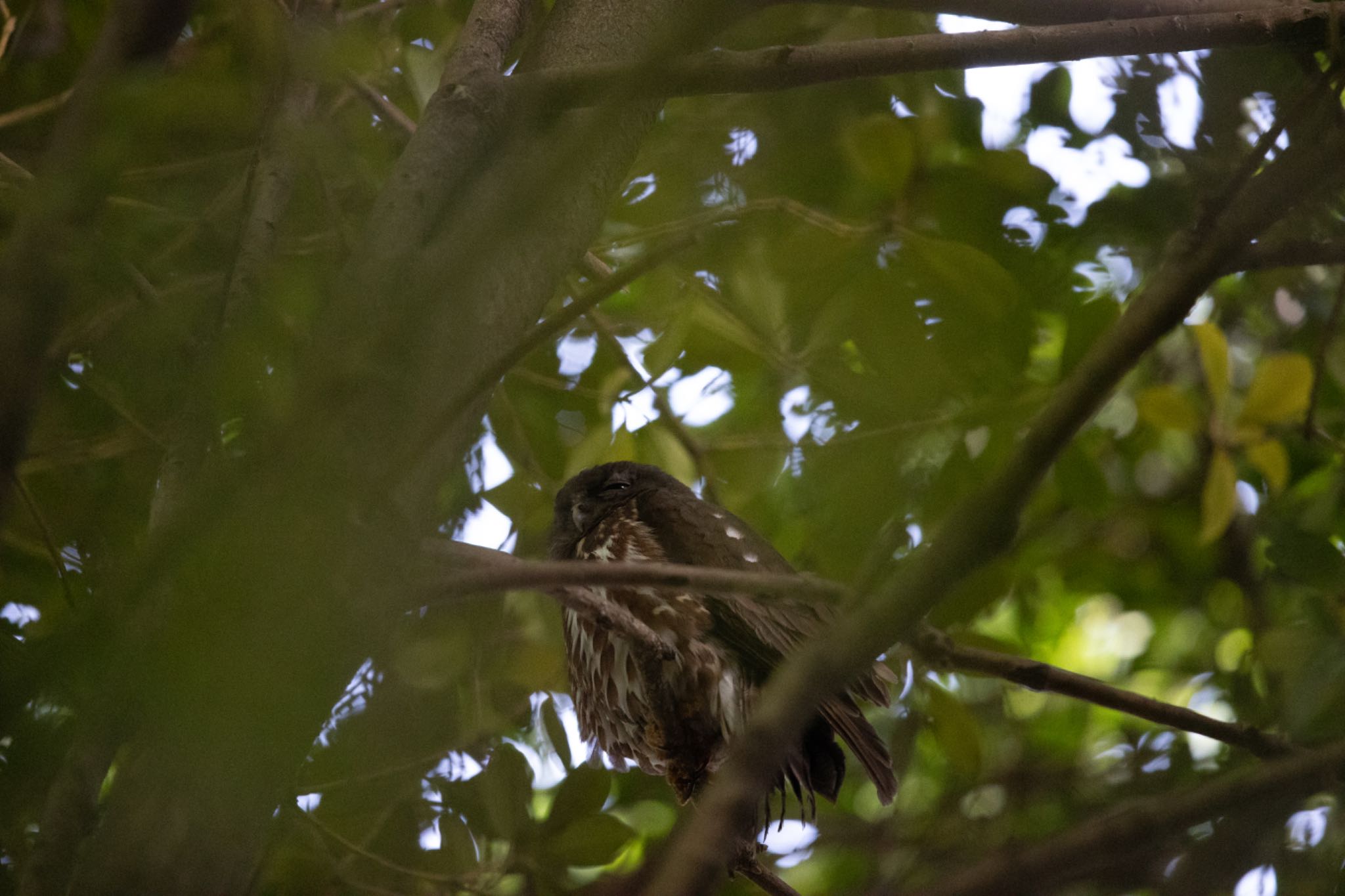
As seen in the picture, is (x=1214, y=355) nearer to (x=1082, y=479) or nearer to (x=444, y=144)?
(x=1082, y=479)

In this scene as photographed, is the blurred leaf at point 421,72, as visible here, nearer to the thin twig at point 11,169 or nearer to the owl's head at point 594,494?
the thin twig at point 11,169

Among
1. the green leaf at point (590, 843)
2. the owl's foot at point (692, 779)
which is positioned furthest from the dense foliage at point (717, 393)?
the owl's foot at point (692, 779)

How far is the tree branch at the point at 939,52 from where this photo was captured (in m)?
1.72

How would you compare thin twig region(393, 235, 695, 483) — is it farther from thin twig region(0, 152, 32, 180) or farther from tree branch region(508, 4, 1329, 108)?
thin twig region(0, 152, 32, 180)

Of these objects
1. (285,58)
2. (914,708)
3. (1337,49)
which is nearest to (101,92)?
(285,58)

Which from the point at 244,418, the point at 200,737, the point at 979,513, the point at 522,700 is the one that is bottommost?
the point at 200,737

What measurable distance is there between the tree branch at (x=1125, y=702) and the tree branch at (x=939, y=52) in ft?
3.16

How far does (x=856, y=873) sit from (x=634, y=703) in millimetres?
684

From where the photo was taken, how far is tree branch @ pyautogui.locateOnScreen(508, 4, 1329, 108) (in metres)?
1.72

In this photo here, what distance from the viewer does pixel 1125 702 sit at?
1752mm

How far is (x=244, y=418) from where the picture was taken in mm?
1232

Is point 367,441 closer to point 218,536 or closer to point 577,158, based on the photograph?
point 218,536

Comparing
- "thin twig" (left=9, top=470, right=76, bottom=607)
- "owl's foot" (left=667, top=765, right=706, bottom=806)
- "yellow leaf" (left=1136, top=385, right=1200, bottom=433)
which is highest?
"yellow leaf" (left=1136, top=385, right=1200, bottom=433)

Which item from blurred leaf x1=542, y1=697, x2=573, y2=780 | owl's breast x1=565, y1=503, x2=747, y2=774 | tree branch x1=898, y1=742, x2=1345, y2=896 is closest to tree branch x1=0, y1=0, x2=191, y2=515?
tree branch x1=898, y1=742, x2=1345, y2=896
